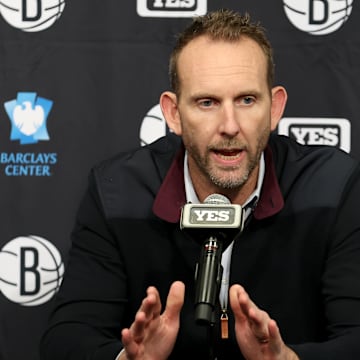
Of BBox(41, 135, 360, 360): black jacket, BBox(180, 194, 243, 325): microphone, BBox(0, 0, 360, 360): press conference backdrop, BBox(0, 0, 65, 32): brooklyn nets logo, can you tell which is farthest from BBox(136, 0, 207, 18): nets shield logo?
BBox(180, 194, 243, 325): microphone

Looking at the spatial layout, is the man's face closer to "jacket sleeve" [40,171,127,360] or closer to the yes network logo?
"jacket sleeve" [40,171,127,360]

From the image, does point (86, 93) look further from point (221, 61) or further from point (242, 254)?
point (242, 254)

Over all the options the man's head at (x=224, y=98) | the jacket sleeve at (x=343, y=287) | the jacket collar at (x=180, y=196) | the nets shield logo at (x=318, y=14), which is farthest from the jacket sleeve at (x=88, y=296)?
the nets shield logo at (x=318, y=14)

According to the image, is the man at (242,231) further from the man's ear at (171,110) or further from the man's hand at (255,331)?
the man's hand at (255,331)

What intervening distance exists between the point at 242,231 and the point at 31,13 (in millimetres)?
791

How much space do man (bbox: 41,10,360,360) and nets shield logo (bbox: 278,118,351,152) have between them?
238 millimetres

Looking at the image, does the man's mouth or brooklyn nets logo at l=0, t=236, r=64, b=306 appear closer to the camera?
the man's mouth

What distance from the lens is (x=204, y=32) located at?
157 cm

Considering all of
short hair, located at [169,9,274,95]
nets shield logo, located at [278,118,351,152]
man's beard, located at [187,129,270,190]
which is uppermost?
short hair, located at [169,9,274,95]

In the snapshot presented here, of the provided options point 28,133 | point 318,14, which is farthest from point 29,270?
point 318,14

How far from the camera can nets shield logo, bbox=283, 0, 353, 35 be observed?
1.92 metres

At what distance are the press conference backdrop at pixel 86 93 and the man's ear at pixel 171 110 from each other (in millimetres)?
237

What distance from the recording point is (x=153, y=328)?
126 cm

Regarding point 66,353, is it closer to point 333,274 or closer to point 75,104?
point 333,274
